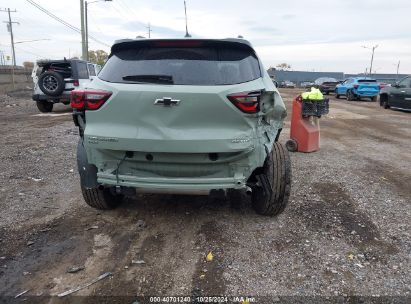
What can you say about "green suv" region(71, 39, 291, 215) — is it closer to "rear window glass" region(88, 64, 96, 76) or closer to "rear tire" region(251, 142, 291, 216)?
"rear tire" region(251, 142, 291, 216)

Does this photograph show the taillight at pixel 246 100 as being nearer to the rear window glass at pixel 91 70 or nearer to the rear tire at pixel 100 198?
the rear tire at pixel 100 198

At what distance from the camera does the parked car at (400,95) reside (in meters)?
15.7

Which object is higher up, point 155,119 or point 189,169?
point 155,119

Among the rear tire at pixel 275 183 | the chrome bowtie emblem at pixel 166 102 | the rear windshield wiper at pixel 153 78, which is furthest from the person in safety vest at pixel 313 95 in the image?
the chrome bowtie emblem at pixel 166 102

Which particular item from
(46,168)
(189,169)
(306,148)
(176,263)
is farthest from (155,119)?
(306,148)

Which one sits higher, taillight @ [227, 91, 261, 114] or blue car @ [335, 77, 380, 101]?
taillight @ [227, 91, 261, 114]

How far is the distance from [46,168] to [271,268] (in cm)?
452

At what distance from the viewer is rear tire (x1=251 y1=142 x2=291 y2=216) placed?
3.83m

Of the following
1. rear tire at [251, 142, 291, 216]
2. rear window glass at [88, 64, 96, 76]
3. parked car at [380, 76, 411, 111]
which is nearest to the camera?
rear tire at [251, 142, 291, 216]

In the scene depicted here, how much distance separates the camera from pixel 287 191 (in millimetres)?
3912

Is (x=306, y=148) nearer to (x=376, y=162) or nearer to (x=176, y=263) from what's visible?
(x=376, y=162)

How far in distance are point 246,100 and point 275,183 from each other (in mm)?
1050

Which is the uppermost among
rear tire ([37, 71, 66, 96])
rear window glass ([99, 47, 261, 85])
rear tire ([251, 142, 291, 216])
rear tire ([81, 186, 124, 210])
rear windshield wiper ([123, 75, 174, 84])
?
rear window glass ([99, 47, 261, 85])

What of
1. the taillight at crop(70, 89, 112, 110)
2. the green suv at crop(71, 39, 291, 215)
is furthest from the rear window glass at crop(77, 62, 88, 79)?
the taillight at crop(70, 89, 112, 110)
